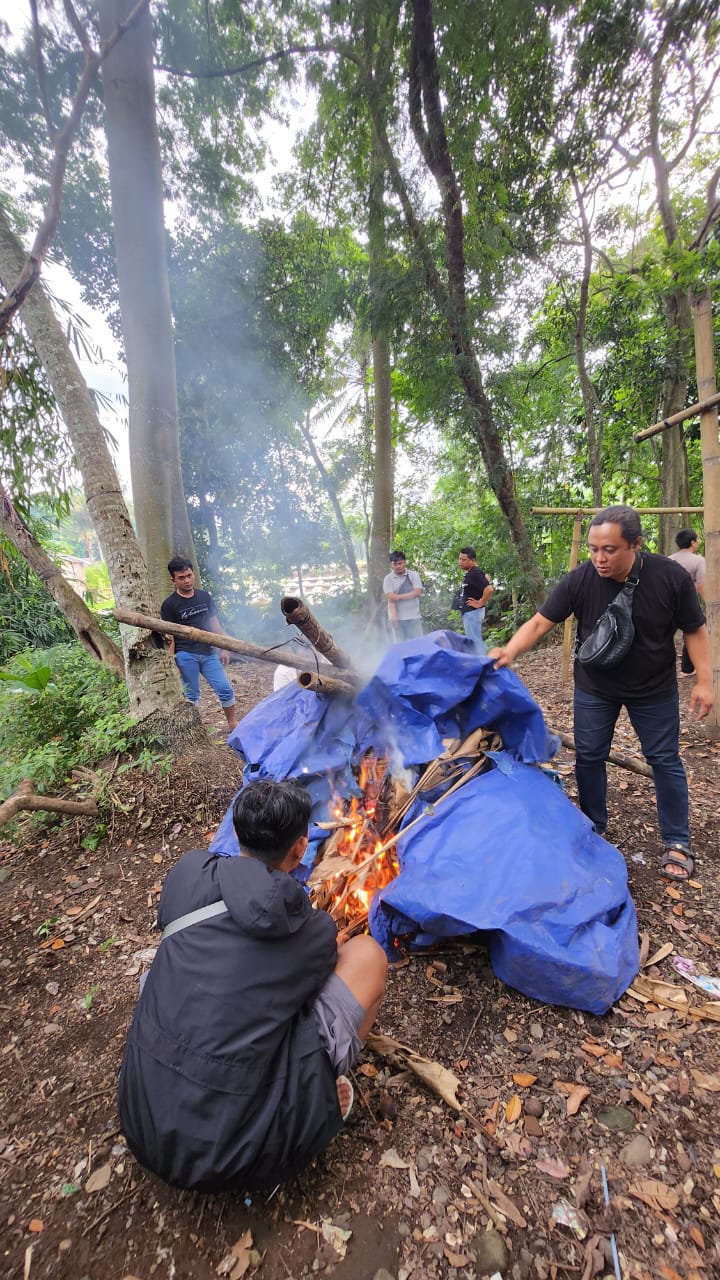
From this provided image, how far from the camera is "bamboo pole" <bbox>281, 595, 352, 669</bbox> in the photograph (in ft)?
7.93

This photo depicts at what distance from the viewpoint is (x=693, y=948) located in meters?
2.25

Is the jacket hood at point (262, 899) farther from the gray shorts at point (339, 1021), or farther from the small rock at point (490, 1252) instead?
the small rock at point (490, 1252)

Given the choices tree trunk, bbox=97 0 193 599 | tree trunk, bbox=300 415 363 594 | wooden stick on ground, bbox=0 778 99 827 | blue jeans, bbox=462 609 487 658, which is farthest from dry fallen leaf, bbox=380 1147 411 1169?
Result: tree trunk, bbox=300 415 363 594

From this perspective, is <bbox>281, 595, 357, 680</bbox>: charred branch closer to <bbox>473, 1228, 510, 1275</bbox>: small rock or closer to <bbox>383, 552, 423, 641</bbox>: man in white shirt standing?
<bbox>473, 1228, 510, 1275</bbox>: small rock

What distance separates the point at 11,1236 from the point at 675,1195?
1.89m

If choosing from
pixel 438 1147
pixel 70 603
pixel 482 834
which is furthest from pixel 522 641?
pixel 70 603

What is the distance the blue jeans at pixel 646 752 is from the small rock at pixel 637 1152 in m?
1.56

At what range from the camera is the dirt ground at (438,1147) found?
1.35 m

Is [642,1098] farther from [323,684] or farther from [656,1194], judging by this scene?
[323,684]

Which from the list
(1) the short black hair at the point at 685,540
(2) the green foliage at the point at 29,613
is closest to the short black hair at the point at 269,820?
(1) the short black hair at the point at 685,540

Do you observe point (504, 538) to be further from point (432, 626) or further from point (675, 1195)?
point (675, 1195)

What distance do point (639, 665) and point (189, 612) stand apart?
3769 mm

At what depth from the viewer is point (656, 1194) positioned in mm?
1415

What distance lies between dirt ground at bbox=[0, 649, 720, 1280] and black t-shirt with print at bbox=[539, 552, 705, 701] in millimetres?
1083
